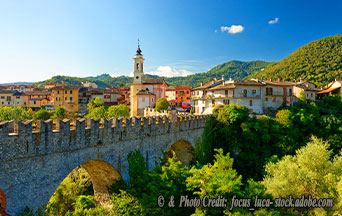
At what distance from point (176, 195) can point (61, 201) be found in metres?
10.8

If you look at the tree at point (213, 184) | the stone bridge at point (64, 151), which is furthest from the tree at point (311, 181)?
the stone bridge at point (64, 151)

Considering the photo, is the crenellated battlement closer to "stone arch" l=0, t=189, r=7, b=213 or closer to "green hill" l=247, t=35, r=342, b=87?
"stone arch" l=0, t=189, r=7, b=213

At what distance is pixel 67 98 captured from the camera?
68.9 m

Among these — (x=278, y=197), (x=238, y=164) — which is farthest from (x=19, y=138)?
(x=238, y=164)

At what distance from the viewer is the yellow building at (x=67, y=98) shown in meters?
68.4

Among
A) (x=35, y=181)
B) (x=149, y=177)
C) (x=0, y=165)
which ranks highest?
(x=0, y=165)

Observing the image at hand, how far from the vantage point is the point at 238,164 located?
27.5m

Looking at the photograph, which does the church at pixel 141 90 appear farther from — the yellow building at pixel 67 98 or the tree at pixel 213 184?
the tree at pixel 213 184

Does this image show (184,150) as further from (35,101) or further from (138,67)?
(35,101)

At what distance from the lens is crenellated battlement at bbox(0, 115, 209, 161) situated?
9062mm

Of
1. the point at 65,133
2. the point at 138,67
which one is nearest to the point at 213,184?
the point at 65,133

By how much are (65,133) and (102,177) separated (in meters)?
5.82

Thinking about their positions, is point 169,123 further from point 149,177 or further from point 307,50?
point 307,50

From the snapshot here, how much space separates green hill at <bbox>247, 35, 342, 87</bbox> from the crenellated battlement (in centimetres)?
7192
